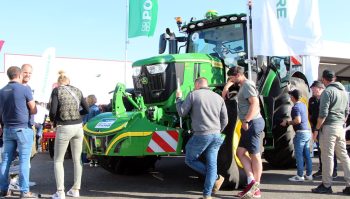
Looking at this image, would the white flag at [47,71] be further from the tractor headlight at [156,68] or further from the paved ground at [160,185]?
the tractor headlight at [156,68]

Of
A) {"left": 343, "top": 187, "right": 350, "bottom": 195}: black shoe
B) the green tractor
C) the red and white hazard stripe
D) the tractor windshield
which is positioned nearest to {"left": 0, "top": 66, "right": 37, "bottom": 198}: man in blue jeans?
the green tractor

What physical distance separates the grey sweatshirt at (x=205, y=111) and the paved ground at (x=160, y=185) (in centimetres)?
102

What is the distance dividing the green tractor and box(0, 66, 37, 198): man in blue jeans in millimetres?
1088

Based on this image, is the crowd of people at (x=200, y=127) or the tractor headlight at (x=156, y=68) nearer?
the crowd of people at (x=200, y=127)

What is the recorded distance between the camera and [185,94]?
688cm

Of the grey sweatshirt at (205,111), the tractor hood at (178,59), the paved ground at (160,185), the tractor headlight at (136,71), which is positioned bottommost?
the paved ground at (160,185)

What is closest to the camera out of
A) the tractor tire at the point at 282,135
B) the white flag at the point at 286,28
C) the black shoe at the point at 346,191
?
the black shoe at the point at 346,191

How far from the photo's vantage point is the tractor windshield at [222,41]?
754cm

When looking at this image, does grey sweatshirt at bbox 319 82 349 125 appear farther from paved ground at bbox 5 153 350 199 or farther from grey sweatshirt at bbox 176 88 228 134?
grey sweatshirt at bbox 176 88 228 134

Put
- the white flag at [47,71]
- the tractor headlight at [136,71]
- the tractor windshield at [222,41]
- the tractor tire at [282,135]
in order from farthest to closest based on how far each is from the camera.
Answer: the white flag at [47,71], the tractor windshield at [222,41], the tractor tire at [282,135], the tractor headlight at [136,71]

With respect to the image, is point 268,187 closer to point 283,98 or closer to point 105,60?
point 283,98

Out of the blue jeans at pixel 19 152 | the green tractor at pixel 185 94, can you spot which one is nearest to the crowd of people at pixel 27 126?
the blue jeans at pixel 19 152

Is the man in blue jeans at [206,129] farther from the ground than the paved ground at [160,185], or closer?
farther from the ground

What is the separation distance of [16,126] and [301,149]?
4443 millimetres
